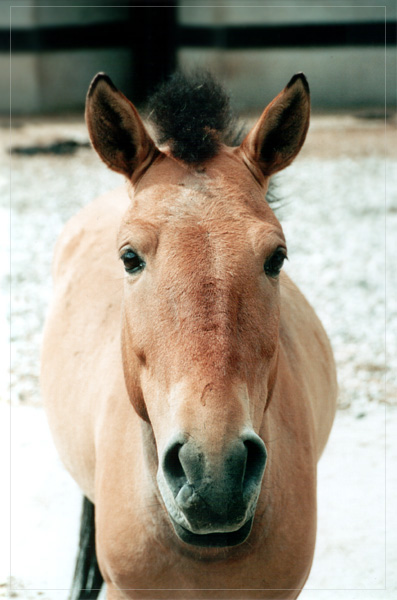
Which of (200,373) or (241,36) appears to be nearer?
(200,373)

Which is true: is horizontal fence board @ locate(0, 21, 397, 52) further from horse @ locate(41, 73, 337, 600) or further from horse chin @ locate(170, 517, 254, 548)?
horse chin @ locate(170, 517, 254, 548)

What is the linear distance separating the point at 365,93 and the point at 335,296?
7893 mm

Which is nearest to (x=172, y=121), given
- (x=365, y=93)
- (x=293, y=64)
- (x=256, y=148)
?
(x=256, y=148)

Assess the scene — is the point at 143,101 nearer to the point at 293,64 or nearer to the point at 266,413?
the point at 266,413

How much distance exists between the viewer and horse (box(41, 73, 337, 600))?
6.07 feet

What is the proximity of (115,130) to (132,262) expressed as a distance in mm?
560

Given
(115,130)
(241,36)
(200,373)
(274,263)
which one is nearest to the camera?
(200,373)

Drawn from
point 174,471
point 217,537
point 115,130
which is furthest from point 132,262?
point 217,537

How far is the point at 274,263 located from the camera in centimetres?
225

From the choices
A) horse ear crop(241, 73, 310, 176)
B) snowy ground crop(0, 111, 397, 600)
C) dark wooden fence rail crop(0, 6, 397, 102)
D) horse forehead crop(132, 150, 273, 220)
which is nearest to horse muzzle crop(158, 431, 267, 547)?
horse forehead crop(132, 150, 273, 220)

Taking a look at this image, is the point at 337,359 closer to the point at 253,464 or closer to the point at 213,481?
the point at 253,464

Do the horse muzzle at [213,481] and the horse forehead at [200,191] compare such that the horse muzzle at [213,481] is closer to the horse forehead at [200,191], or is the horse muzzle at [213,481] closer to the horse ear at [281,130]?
the horse forehead at [200,191]

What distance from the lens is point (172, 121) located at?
2.51 meters

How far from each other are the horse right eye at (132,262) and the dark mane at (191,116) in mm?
411
